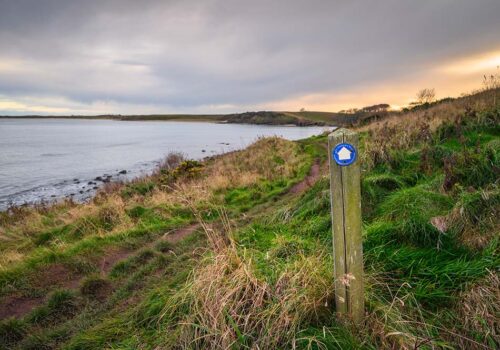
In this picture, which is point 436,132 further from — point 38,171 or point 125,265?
point 38,171

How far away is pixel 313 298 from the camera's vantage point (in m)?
2.80

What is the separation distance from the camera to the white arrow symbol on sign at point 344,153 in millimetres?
2389

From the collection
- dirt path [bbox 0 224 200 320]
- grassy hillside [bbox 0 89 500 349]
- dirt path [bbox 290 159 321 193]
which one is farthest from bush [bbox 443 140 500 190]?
dirt path [bbox 0 224 200 320]

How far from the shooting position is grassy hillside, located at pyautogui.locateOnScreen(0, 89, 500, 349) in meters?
2.71

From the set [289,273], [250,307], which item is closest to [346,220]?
[289,273]

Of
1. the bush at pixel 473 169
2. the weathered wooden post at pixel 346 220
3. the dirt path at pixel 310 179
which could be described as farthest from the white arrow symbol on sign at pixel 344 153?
the dirt path at pixel 310 179

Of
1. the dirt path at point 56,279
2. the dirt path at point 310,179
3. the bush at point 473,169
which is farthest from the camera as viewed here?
the dirt path at point 310,179

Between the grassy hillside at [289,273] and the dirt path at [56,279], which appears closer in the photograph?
the grassy hillside at [289,273]

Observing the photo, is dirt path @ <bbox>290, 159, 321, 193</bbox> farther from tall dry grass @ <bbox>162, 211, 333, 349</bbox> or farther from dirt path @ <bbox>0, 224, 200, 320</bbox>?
tall dry grass @ <bbox>162, 211, 333, 349</bbox>

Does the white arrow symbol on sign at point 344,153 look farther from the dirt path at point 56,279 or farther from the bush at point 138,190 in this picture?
the bush at point 138,190

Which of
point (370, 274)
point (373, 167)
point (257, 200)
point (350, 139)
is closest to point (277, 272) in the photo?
point (370, 274)

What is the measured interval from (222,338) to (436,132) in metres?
8.80

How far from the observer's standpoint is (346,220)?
251cm

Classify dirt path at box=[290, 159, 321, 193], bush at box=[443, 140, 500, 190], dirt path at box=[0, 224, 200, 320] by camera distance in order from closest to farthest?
dirt path at box=[0, 224, 200, 320]
bush at box=[443, 140, 500, 190]
dirt path at box=[290, 159, 321, 193]
